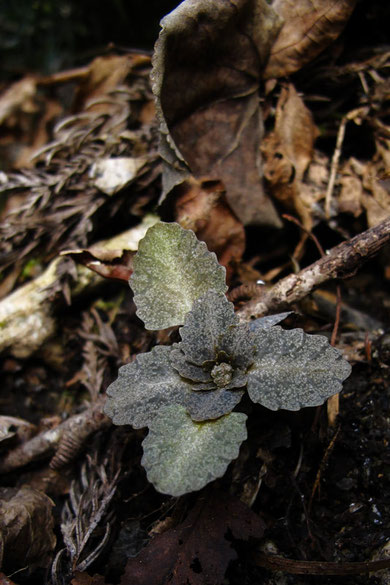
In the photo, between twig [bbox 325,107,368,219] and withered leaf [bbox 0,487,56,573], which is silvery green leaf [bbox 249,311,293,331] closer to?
twig [bbox 325,107,368,219]

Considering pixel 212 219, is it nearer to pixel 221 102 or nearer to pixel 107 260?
pixel 107 260

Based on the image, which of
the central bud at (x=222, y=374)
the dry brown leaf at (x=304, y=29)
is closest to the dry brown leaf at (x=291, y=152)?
the dry brown leaf at (x=304, y=29)

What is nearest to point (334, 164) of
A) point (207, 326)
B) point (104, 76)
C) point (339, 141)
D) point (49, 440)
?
point (339, 141)

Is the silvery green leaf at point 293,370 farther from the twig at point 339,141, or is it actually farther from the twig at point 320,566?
the twig at point 339,141

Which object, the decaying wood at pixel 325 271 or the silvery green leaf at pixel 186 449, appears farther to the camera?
the decaying wood at pixel 325 271

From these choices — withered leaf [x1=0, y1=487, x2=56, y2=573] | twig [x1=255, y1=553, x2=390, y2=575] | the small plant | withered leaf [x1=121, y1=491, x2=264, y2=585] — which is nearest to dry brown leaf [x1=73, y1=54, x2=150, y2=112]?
the small plant

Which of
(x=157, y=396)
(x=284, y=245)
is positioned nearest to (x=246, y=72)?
(x=284, y=245)
